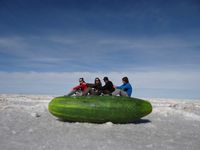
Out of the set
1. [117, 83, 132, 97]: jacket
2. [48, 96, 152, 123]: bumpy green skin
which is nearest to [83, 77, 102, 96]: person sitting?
[117, 83, 132, 97]: jacket

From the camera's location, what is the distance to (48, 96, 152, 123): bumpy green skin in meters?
9.38

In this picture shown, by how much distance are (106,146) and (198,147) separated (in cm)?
233

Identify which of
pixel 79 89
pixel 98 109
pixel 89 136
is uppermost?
pixel 79 89

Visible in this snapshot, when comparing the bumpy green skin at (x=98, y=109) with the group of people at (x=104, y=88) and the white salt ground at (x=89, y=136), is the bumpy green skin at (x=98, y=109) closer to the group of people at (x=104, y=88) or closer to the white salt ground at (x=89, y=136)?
the white salt ground at (x=89, y=136)

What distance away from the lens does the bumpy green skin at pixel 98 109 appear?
30.8 ft

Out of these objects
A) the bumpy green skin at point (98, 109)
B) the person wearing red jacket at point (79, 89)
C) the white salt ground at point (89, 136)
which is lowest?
the white salt ground at point (89, 136)

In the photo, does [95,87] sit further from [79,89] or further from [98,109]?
[98,109]

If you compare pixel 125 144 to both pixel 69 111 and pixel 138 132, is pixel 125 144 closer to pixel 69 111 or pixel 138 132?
pixel 138 132

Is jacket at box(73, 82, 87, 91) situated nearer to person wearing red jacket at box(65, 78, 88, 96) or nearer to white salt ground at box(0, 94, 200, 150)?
person wearing red jacket at box(65, 78, 88, 96)

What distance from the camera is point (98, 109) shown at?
369 inches

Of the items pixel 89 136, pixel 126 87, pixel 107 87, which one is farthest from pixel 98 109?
pixel 126 87

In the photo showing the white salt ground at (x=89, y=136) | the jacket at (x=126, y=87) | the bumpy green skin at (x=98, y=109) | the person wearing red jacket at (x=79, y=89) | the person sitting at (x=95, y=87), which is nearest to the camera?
the white salt ground at (x=89, y=136)

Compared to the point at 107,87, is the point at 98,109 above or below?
below

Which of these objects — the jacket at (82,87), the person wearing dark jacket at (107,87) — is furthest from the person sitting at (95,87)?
the jacket at (82,87)
